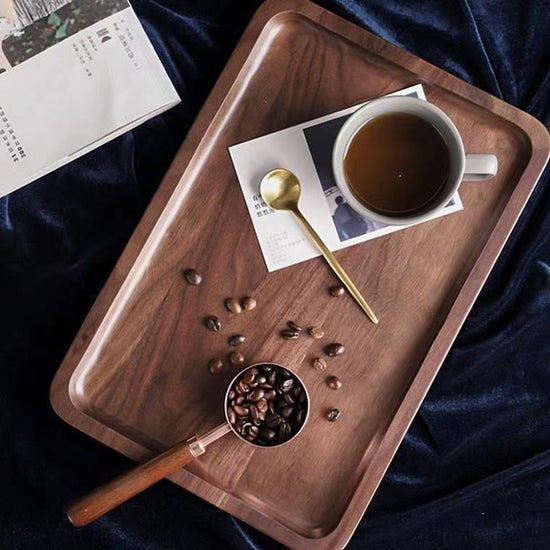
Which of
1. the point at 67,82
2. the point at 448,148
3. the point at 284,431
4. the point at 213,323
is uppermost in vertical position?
the point at 67,82

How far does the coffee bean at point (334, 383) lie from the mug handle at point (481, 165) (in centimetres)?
29

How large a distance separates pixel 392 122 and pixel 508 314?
34 centimetres

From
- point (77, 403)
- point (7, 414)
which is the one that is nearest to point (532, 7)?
point (77, 403)

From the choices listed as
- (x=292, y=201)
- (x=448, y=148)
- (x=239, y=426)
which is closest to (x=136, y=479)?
(x=239, y=426)

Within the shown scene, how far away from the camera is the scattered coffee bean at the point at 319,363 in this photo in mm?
909

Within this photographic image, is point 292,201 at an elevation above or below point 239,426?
above

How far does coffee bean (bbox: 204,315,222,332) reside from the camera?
916 millimetres

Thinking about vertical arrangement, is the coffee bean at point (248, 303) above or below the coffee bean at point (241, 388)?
above

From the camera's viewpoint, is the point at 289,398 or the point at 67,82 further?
the point at 67,82

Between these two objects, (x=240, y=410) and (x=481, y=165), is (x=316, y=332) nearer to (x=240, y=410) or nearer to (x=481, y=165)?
(x=240, y=410)

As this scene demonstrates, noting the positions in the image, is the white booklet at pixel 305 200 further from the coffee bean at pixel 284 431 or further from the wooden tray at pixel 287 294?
the coffee bean at pixel 284 431

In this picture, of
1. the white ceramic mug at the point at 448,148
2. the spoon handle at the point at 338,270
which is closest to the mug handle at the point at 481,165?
the white ceramic mug at the point at 448,148

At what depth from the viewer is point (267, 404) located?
0.90m

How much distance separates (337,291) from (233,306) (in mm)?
130
